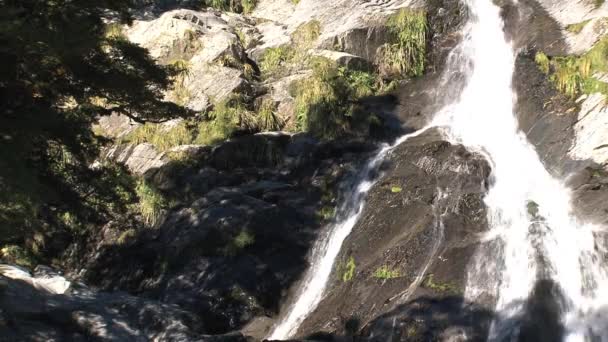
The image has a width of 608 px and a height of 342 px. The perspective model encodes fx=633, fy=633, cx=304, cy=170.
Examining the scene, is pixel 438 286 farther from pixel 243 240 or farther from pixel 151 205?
pixel 151 205

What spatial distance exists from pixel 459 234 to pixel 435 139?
11.8ft

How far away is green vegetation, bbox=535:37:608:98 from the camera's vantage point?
1288 centimetres

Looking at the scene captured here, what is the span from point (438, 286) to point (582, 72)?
6.34 m

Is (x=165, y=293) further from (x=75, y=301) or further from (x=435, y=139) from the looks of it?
(x=435, y=139)

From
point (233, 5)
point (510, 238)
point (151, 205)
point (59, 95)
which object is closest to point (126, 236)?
point (151, 205)

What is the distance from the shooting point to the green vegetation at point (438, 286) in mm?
9719

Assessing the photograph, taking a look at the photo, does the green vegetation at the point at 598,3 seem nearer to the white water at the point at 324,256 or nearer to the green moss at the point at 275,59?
the white water at the point at 324,256

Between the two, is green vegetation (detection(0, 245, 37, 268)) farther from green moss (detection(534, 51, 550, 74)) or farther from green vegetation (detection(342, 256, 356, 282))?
green moss (detection(534, 51, 550, 74))

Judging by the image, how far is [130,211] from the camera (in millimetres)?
15648

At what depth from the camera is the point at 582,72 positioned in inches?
520

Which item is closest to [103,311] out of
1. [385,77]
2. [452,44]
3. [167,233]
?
[167,233]

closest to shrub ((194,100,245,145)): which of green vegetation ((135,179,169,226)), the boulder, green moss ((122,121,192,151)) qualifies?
green moss ((122,121,192,151))

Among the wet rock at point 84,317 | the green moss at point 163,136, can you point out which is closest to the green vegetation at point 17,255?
the green moss at point 163,136

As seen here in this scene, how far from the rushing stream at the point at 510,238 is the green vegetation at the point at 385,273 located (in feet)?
3.96
